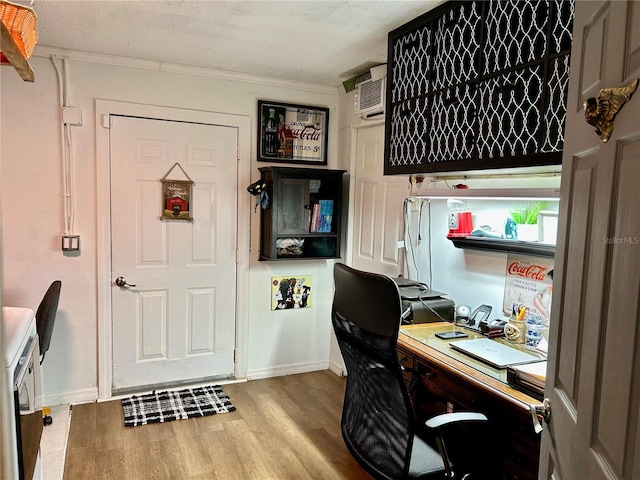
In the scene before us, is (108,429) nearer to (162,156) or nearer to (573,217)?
(162,156)

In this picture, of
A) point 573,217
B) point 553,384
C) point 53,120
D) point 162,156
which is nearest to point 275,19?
point 162,156

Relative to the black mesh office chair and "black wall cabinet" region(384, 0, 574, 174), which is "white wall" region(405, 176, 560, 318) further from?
the black mesh office chair

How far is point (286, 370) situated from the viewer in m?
3.95

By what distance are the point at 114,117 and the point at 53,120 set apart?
1.22 feet

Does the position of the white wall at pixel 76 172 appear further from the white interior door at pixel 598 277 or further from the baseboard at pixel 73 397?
the white interior door at pixel 598 277

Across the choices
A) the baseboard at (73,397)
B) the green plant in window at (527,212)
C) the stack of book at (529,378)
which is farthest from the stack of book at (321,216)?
the stack of book at (529,378)

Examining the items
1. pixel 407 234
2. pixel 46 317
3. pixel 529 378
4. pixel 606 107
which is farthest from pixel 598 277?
pixel 46 317

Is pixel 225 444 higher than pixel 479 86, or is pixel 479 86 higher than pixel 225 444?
pixel 479 86

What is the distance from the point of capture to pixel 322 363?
4094mm

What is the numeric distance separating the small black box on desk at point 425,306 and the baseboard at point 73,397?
228 cm

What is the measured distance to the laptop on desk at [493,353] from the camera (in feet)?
6.48

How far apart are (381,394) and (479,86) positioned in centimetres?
137

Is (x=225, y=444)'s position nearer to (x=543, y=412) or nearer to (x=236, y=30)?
(x=543, y=412)

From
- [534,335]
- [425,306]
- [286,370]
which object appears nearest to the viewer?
[534,335]
